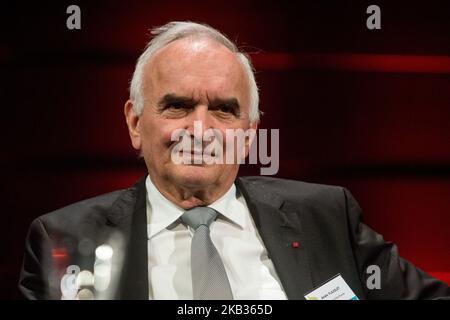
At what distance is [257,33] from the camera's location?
1901 mm

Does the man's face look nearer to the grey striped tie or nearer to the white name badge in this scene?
the grey striped tie

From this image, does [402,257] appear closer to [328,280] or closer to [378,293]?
[378,293]

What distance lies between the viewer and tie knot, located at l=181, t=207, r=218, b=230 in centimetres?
169

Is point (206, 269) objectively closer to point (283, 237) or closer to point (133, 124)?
point (283, 237)

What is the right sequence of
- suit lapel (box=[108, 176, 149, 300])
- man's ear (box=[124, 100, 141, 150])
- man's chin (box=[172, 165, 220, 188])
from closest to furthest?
suit lapel (box=[108, 176, 149, 300]) < man's chin (box=[172, 165, 220, 188]) < man's ear (box=[124, 100, 141, 150])

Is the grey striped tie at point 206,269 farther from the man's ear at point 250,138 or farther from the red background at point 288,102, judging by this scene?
the red background at point 288,102

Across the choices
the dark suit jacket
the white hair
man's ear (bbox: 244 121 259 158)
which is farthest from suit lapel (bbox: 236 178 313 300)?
the white hair

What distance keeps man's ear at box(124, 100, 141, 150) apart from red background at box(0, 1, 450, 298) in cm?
6

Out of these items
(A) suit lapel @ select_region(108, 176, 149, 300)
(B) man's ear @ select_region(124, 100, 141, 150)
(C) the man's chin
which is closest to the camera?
(A) suit lapel @ select_region(108, 176, 149, 300)

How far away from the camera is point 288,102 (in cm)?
194

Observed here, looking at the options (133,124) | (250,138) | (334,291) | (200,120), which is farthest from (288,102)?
(334,291)

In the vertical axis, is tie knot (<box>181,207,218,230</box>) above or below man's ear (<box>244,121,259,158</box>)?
below

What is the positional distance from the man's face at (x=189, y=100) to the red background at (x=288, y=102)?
0.18 metres

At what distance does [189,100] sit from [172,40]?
0.69 ft
